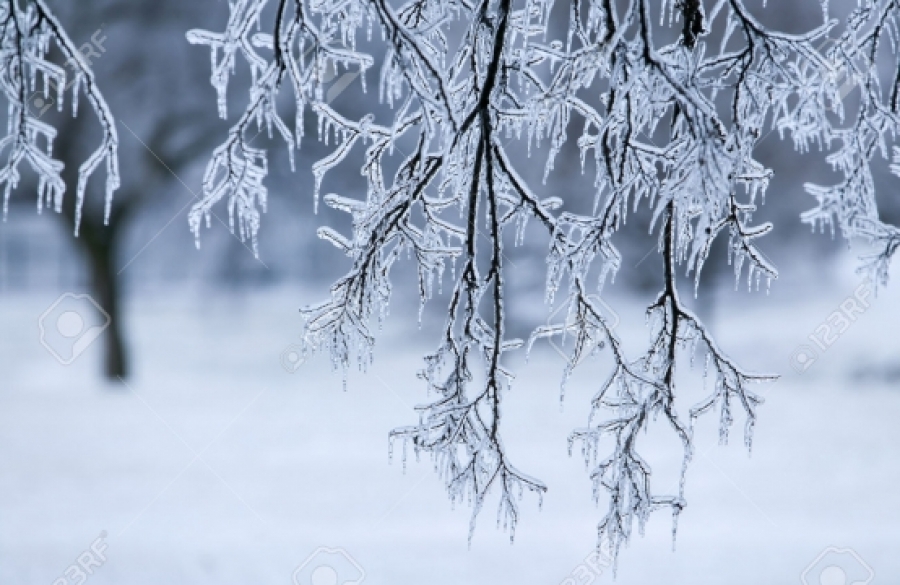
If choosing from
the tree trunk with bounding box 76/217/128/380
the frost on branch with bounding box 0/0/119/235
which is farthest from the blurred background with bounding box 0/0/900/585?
the frost on branch with bounding box 0/0/119/235

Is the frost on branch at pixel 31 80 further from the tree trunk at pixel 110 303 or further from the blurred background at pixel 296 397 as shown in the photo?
the tree trunk at pixel 110 303

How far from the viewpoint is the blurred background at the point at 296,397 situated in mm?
6664

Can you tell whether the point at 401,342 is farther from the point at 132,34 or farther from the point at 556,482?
the point at 132,34

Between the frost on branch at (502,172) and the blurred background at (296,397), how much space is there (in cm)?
349

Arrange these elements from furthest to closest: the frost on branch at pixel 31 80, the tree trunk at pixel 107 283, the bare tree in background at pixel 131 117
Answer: the tree trunk at pixel 107 283, the bare tree in background at pixel 131 117, the frost on branch at pixel 31 80

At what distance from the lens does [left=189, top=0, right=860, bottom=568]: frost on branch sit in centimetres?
234

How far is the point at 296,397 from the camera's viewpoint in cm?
1076

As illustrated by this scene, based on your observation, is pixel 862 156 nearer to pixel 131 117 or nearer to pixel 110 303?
pixel 131 117

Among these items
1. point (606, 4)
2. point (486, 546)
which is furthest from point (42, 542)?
point (606, 4)

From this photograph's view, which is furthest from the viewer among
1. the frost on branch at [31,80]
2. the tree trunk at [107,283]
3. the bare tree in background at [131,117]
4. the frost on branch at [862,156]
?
the tree trunk at [107,283]

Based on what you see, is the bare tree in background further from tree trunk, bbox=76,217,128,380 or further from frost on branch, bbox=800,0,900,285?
frost on branch, bbox=800,0,900,285

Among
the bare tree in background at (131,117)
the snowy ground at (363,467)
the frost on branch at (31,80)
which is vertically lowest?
the snowy ground at (363,467)

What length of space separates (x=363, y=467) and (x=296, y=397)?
2.36 meters

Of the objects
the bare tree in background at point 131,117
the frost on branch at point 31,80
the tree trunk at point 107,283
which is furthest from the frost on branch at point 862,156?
the tree trunk at point 107,283
